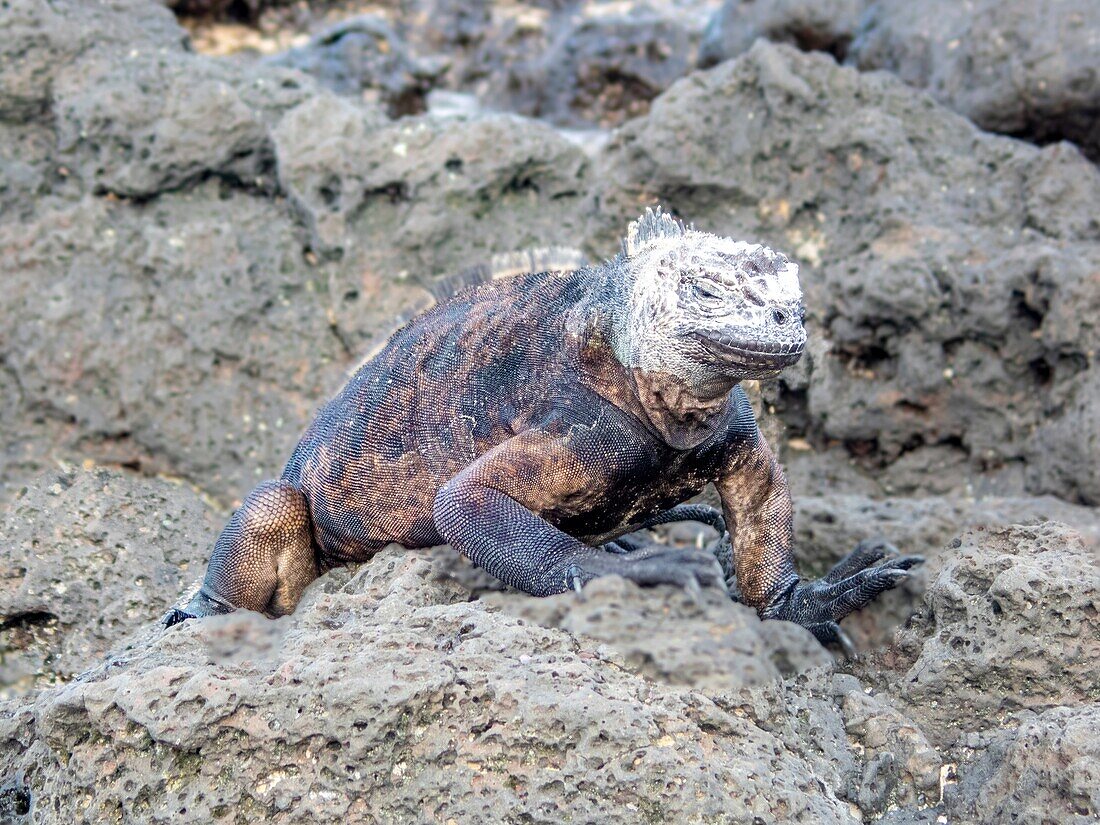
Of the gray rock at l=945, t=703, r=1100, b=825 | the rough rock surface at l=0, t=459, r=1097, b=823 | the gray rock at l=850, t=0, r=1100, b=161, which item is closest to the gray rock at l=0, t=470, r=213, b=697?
the rough rock surface at l=0, t=459, r=1097, b=823

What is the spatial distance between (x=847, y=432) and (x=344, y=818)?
393 centimetres

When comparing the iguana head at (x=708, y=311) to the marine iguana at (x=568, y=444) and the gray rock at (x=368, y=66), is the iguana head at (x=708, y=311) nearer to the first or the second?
the marine iguana at (x=568, y=444)

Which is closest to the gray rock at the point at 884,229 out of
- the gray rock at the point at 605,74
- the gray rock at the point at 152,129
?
the gray rock at the point at 152,129

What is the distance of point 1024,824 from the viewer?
3219mm

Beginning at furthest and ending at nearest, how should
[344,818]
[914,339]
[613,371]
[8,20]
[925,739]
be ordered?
[8,20]
[914,339]
[613,371]
[925,739]
[344,818]

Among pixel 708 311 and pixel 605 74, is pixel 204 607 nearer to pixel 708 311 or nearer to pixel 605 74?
pixel 708 311

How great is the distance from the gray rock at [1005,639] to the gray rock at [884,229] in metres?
2.28

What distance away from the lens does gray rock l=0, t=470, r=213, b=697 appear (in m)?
4.83

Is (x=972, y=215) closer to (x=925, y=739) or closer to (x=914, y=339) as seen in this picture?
(x=914, y=339)

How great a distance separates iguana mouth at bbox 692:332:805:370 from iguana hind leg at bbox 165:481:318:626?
1.74 meters

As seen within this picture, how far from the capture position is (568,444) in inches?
157

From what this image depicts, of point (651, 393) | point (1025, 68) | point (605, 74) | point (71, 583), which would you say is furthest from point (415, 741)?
point (605, 74)

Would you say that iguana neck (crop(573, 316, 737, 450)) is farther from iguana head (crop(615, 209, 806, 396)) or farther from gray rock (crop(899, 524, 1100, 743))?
gray rock (crop(899, 524, 1100, 743))

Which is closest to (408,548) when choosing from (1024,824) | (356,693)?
(356,693)
